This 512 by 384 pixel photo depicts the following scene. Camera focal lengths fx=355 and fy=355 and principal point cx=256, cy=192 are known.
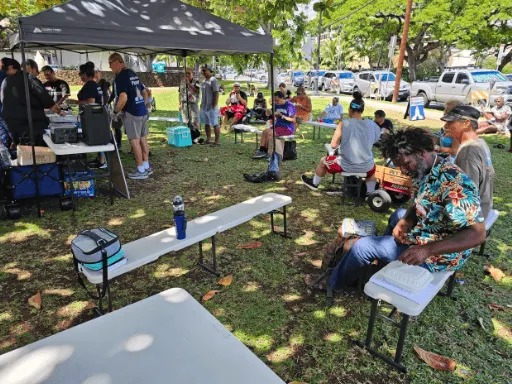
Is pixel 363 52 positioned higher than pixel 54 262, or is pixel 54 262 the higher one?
pixel 363 52

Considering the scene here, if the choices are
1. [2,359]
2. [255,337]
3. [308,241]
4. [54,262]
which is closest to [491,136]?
[308,241]

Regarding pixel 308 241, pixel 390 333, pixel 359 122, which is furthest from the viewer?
pixel 359 122

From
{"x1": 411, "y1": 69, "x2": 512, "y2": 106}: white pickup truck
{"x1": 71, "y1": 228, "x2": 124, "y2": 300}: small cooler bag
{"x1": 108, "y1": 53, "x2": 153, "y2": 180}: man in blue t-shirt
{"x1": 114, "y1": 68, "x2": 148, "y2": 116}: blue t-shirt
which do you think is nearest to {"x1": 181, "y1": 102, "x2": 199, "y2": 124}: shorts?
{"x1": 108, "y1": 53, "x2": 153, "y2": 180}: man in blue t-shirt

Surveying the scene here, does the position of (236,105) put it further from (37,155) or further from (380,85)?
(380,85)

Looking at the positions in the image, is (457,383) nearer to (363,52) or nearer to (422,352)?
(422,352)

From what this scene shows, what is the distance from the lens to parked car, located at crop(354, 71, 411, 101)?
20.4 meters

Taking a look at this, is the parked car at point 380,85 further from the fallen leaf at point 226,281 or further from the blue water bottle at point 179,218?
the blue water bottle at point 179,218

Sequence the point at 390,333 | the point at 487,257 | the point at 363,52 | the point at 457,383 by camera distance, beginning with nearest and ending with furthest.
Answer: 1. the point at 457,383
2. the point at 390,333
3. the point at 487,257
4. the point at 363,52

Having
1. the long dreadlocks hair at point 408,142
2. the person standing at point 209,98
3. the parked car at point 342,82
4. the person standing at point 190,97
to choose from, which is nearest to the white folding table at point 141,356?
the long dreadlocks hair at point 408,142

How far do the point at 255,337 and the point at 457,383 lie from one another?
1.37m

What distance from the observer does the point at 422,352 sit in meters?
2.53

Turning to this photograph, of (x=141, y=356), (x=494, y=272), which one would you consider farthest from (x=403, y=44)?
(x=141, y=356)

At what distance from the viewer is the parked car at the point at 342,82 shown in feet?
80.2

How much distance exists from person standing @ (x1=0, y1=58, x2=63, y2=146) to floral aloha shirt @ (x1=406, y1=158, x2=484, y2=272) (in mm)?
5107
